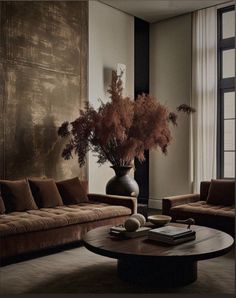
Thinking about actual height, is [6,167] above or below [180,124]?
below

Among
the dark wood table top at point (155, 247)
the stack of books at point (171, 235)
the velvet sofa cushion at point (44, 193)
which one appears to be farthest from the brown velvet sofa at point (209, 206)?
the velvet sofa cushion at point (44, 193)

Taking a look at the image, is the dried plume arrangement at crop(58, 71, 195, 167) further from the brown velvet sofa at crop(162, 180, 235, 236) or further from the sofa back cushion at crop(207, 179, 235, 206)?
the sofa back cushion at crop(207, 179, 235, 206)

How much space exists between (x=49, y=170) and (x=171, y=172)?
2482mm

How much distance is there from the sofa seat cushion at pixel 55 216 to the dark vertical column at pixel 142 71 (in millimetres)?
2410

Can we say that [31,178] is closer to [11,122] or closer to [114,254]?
[11,122]

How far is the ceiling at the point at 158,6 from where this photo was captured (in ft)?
20.9

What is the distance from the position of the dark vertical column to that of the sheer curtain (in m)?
1.04

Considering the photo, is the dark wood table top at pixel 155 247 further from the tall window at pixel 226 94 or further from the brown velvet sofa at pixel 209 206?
the tall window at pixel 226 94

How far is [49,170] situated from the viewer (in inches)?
219

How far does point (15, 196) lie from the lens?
4465 millimetres

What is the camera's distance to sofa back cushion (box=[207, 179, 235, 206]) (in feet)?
16.8

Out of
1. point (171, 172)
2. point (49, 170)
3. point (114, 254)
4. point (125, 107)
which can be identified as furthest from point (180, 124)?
point (114, 254)

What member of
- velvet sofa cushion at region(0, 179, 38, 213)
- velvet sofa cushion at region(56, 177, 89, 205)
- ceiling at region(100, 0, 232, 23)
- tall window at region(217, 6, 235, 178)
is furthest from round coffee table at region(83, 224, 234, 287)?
ceiling at region(100, 0, 232, 23)

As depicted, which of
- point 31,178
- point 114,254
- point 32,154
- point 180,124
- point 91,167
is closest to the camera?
point 114,254
